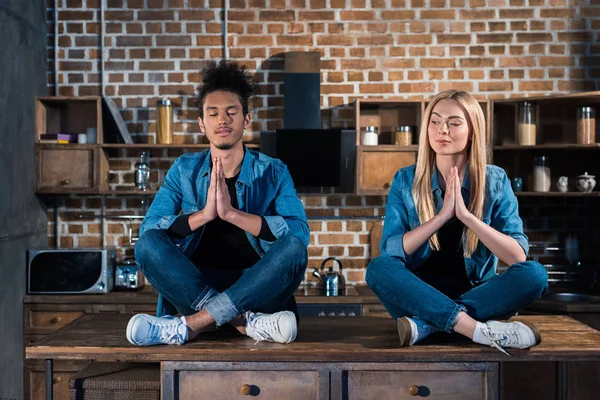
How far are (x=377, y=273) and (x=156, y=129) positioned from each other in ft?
8.34

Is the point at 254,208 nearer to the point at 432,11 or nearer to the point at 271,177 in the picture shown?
the point at 271,177

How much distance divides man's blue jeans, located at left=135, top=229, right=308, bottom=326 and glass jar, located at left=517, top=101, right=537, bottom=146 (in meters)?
2.34

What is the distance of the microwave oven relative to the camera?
4117 millimetres

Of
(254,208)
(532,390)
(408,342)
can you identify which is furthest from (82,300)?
(532,390)

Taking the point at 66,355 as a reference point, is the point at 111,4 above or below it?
above

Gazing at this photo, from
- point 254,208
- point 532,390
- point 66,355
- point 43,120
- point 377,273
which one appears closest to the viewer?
point 66,355

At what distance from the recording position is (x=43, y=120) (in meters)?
4.39

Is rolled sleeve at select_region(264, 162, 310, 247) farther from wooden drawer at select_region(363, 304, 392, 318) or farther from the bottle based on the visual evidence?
the bottle

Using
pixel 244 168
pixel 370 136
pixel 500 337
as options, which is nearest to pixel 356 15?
pixel 370 136

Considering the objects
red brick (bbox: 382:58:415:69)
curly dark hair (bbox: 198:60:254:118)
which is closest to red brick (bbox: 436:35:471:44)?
red brick (bbox: 382:58:415:69)

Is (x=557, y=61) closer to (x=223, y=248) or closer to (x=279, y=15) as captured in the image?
(x=279, y=15)

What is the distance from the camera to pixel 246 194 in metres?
→ 2.68

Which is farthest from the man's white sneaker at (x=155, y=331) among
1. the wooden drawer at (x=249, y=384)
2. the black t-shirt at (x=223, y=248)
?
the black t-shirt at (x=223, y=248)

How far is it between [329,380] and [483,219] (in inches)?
33.3
